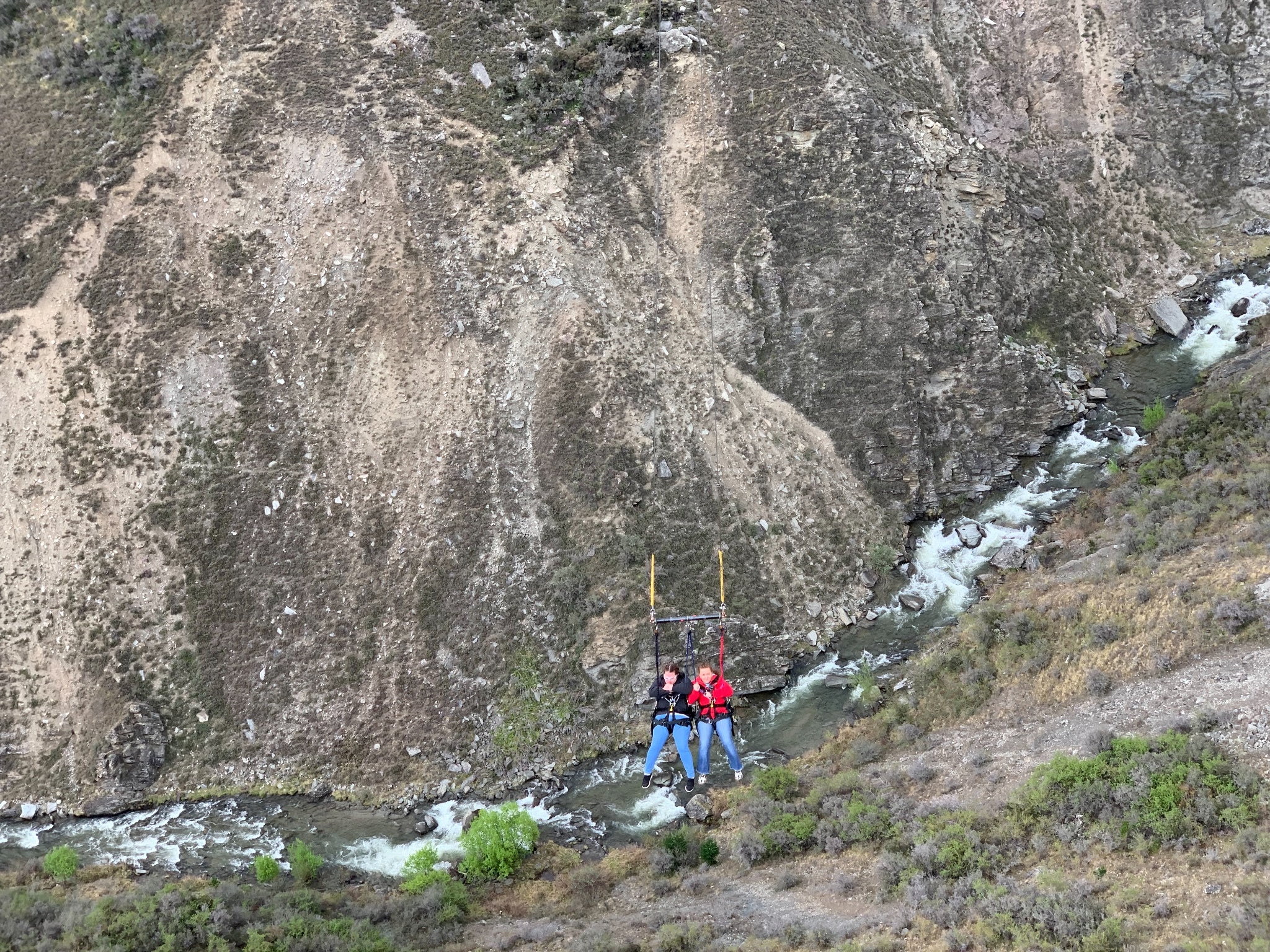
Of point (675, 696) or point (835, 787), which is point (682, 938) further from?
point (835, 787)

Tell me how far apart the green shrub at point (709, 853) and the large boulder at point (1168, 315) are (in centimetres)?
3397

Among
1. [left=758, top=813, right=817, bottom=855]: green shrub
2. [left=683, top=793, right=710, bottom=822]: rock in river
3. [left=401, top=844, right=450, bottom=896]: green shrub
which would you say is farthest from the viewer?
[left=683, top=793, right=710, bottom=822]: rock in river

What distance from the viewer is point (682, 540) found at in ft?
109

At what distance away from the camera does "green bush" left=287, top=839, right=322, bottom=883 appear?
89.6ft

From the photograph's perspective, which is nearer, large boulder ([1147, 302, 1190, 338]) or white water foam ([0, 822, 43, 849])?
white water foam ([0, 822, 43, 849])

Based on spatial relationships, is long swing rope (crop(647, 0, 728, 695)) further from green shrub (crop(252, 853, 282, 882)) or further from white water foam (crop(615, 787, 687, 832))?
green shrub (crop(252, 853, 282, 882))

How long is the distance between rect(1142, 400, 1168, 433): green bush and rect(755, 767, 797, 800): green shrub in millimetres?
23021

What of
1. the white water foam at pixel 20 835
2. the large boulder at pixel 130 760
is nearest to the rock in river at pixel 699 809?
the large boulder at pixel 130 760

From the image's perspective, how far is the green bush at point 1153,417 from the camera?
36.9 m

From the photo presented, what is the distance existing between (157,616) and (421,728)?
432 inches

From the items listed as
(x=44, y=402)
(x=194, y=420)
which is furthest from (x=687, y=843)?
(x=44, y=402)

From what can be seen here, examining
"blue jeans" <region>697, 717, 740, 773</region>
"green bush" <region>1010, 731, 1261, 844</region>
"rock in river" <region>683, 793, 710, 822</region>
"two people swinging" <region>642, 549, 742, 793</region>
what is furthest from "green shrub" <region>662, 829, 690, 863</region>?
"green bush" <region>1010, 731, 1261, 844</region>

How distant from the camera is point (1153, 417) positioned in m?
36.9

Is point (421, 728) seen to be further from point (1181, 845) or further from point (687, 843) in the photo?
point (1181, 845)
